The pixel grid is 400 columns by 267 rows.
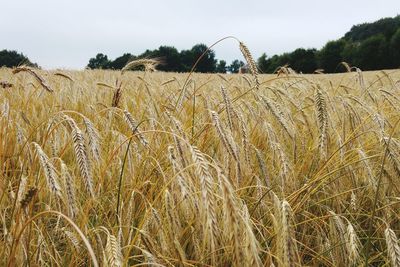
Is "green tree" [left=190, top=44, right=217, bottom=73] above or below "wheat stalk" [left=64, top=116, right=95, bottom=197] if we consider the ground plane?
above

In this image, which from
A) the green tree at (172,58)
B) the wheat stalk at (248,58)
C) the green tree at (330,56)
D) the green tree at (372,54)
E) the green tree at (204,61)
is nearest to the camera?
the wheat stalk at (248,58)

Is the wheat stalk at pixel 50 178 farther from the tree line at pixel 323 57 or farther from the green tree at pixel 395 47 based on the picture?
the green tree at pixel 395 47

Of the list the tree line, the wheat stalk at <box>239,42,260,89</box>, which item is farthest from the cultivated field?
the tree line

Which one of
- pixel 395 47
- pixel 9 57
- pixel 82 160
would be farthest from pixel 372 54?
pixel 82 160

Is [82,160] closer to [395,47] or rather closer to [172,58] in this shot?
[395,47]

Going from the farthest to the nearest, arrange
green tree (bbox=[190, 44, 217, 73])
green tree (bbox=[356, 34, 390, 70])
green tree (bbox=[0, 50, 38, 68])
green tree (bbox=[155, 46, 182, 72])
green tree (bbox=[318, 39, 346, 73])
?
1. green tree (bbox=[155, 46, 182, 72])
2. green tree (bbox=[190, 44, 217, 73])
3. green tree (bbox=[318, 39, 346, 73])
4. green tree (bbox=[356, 34, 390, 70])
5. green tree (bbox=[0, 50, 38, 68])

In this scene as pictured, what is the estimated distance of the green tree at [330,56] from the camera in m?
44.1

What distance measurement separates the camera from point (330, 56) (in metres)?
44.3

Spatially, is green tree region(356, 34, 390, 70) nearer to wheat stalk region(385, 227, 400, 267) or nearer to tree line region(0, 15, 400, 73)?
tree line region(0, 15, 400, 73)

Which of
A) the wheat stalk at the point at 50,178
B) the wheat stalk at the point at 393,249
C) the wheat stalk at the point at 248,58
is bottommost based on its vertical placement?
the wheat stalk at the point at 393,249

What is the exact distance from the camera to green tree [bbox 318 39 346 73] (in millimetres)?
44094

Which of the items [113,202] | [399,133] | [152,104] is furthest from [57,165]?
[399,133]

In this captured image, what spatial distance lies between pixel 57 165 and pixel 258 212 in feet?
3.07

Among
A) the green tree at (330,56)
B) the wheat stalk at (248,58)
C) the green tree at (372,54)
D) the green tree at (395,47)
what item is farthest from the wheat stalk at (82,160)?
the green tree at (330,56)
